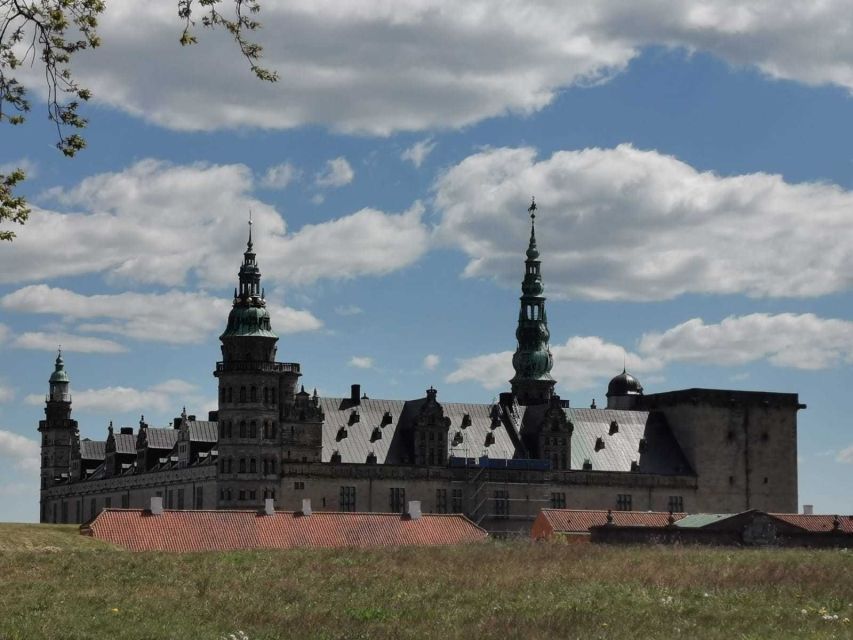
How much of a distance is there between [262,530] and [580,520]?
77.7 ft

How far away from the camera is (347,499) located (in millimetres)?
114625

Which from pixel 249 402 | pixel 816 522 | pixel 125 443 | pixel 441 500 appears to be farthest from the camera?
pixel 125 443

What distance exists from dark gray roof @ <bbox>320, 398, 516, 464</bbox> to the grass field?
58280 millimetres

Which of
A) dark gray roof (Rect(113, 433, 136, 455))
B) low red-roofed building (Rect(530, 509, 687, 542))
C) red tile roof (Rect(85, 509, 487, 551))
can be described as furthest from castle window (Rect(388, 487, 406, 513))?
dark gray roof (Rect(113, 433, 136, 455))

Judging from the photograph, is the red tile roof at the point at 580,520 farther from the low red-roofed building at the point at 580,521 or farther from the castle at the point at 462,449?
the castle at the point at 462,449

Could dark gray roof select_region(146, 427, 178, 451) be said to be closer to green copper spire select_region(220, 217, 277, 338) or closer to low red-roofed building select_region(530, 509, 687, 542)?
green copper spire select_region(220, 217, 277, 338)

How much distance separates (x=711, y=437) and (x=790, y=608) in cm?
8993

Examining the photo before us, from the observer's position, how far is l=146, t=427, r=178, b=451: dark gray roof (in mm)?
134875

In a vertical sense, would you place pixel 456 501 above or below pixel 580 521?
above

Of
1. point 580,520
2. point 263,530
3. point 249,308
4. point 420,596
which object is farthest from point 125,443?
point 420,596

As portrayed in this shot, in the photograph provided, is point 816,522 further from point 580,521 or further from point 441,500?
point 441,500

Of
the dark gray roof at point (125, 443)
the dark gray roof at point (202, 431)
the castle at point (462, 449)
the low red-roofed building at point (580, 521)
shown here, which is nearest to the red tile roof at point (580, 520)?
the low red-roofed building at point (580, 521)

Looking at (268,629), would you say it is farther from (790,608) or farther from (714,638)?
(790,608)

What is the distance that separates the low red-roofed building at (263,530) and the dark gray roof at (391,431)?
27.0 m
